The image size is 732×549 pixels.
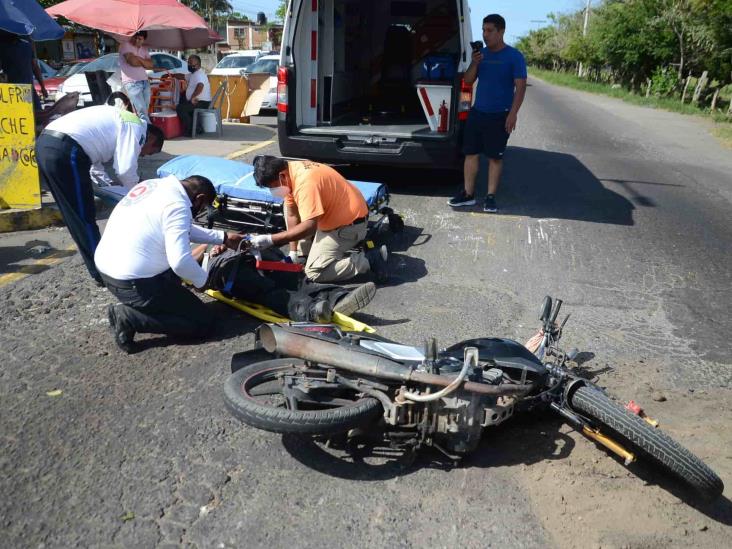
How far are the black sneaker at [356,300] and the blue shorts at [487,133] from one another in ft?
11.3

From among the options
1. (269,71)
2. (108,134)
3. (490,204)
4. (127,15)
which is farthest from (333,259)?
(269,71)

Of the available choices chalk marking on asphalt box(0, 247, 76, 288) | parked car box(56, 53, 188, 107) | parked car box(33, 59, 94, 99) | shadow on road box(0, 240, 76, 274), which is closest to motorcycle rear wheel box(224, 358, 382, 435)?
chalk marking on asphalt box(0, 247, 76, 288)

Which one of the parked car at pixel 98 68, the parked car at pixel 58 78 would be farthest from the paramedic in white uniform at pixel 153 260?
the parked car at pixel 58 78

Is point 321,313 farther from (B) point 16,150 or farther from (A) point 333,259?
(B) point 16,150

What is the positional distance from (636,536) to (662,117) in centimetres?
2180

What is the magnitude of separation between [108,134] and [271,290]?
1.70m

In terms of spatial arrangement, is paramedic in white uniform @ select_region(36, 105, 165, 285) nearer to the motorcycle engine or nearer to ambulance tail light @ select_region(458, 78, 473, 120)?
the motorcycle engine

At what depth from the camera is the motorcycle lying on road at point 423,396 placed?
8.78 feet

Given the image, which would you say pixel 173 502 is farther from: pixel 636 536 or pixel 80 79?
pixel 80 79

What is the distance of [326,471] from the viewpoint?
285cm

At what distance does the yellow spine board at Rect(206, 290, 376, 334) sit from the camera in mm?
4109

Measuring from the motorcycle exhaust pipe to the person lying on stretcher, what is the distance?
42.1 inches

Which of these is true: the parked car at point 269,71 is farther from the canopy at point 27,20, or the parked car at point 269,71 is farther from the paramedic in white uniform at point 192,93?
the canopy at point 27,20

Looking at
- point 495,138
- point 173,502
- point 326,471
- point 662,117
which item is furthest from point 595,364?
point 662,117
